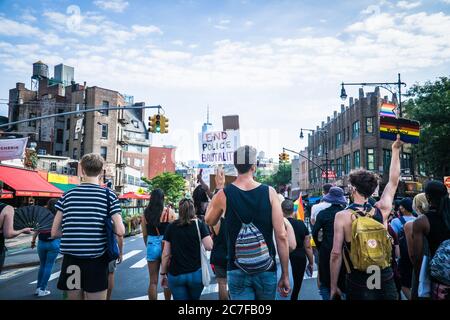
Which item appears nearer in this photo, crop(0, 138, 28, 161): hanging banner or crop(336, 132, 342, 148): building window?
crop(0, 138, 28, 161): hanging banner

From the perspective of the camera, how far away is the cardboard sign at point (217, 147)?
28.4 ft

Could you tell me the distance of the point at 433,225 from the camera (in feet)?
12.3

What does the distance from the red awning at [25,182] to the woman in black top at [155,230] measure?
18078 millimetres

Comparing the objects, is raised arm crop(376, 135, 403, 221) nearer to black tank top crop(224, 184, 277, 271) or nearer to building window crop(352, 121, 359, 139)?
black tank top crop(224, 184, 277, 271)

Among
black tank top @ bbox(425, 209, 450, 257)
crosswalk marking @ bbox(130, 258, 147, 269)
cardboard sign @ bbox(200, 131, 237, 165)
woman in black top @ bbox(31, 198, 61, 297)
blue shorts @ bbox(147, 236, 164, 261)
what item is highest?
cardboard sign @ bbox(200, 131, 237, 165)

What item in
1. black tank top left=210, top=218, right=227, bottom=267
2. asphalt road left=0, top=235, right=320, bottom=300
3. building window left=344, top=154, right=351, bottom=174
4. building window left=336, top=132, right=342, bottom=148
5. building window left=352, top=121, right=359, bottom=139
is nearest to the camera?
black tank top left=210, top=218, right=227, bottom=267

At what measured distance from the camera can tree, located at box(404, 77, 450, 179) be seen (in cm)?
2594

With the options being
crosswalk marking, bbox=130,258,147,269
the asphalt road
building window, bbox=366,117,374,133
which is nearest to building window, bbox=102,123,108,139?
building window, bbox=366,117,374,133

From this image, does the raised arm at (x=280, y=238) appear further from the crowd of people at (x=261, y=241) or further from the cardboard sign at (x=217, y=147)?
the cardboard sign at (x=217, y=147)

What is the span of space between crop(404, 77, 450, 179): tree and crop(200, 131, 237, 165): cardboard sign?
22573mm

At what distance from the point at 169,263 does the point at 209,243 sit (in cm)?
57

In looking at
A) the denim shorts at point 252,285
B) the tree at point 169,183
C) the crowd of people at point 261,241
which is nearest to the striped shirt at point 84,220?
the crowd of people at point 261,241

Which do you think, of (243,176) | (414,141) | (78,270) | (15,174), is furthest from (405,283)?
(15,174)

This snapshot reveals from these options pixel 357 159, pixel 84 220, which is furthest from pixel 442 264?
pixel 357 159
